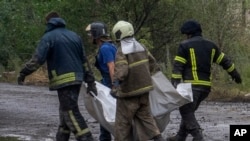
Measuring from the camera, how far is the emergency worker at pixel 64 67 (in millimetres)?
9414

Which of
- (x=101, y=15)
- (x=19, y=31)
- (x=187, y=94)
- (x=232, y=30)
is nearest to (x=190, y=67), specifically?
(x=187, y=94)

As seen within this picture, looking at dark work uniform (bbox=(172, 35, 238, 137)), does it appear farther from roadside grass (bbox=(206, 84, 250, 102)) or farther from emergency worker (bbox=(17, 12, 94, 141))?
roadside grass (bbox=(206, 84, 250, 102))

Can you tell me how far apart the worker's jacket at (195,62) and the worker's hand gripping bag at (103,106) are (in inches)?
39.2

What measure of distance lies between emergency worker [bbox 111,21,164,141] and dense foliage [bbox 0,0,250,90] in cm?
1082

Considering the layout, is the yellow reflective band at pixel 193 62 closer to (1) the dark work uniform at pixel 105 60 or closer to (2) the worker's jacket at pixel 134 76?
(2) the worker's jacket at pixel 134 76

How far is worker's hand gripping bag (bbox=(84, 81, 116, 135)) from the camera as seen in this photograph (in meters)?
9.70

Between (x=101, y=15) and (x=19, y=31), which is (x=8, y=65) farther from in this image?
(x=101, y=15)

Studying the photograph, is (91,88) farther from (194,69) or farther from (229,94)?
(229,94)

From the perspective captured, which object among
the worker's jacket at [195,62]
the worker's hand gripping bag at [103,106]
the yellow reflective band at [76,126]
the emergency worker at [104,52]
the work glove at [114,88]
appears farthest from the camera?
the worker's jacket at [195,62]

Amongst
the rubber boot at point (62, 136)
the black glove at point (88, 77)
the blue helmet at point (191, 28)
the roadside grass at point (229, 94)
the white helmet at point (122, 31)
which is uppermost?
the white helmet at point (122, 31)

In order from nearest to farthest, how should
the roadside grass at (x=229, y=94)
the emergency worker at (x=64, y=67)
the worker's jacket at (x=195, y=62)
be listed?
the emergency worker at (x=64, y=67) → the worker's jacket at (x=195, y=62) → the roadside grass at (x=229, y=94)

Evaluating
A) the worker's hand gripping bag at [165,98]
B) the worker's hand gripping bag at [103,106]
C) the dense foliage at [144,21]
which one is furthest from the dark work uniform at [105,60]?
the dense foliage at [144,21]

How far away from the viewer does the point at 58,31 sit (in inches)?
378

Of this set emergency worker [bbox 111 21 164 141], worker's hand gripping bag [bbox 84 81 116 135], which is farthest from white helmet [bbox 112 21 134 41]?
Answer: worker's hand gripping bag [bbox 84 81 116 135]
